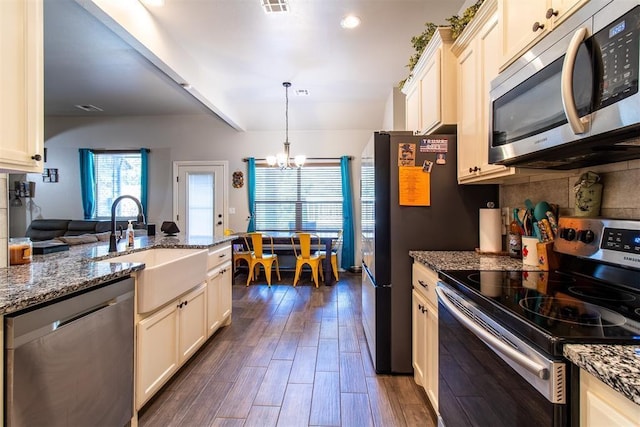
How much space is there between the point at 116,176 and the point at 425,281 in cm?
610

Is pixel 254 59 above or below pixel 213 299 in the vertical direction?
above

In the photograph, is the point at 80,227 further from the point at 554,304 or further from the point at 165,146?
the point at 554,304

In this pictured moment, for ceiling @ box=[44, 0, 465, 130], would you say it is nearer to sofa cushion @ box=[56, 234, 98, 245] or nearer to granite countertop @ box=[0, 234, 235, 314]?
sofa cushion @ box=[56, 234, 98, 245]

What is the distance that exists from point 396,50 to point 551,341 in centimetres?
341

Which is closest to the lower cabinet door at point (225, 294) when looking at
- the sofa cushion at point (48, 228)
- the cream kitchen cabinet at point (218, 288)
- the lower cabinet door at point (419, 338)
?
the cream kitchen cabinet at point (218, 288)

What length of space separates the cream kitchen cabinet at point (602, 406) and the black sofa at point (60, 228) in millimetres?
6036

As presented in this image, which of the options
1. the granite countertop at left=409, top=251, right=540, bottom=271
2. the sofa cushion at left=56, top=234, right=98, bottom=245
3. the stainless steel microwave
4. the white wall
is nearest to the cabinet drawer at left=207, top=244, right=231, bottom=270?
the sofa cushion at left=56, top=234, right=98, bottom=245

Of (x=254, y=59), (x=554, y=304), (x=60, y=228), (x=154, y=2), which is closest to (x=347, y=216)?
(x=254, y=59)

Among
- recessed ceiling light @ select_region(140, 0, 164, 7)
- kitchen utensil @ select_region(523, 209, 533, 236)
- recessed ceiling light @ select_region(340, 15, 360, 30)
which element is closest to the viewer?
kitchen utensil @ select_region(523, 209, 533, 236)

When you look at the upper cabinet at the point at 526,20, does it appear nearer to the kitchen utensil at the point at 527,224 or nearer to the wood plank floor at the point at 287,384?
the kitchen utensil at the point at 527,224

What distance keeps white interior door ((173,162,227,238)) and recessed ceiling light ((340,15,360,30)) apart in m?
3.62

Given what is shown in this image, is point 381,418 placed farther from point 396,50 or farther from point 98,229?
point 98,229

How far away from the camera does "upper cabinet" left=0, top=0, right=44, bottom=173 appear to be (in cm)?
122

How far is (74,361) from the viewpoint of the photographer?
3.94 feet
